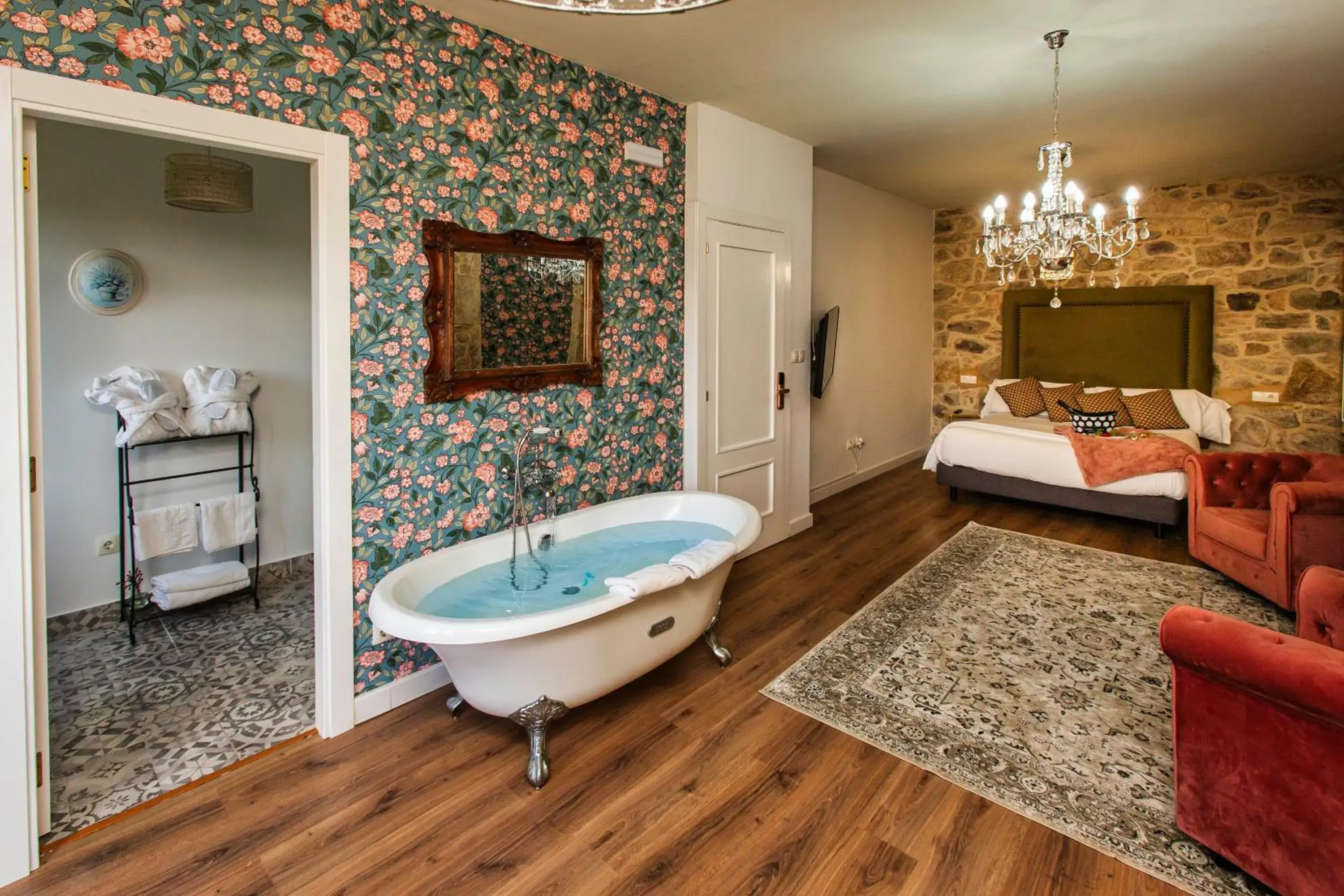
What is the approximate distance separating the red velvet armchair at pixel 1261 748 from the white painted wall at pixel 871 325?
384 cm

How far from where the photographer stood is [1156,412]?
18.8ft

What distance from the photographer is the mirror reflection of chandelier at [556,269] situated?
301 centimetres

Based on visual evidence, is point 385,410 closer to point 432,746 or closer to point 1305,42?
point 432,746

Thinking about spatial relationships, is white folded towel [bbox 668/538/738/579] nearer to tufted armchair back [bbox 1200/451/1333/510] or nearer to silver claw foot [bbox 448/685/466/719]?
silver claw foot [bbox 448/685/466/719]

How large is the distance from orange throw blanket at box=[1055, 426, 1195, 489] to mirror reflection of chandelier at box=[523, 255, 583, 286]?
3.88 meters

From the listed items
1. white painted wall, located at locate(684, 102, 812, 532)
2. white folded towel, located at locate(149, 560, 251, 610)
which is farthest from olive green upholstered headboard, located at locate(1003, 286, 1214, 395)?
white folded towel, located at locate(149, 560, 251, 610)

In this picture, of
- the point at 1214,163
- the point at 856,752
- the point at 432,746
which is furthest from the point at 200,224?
the point at 1214,163

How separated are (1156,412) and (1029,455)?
60.0 inches

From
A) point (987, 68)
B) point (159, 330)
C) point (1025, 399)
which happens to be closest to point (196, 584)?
point (159, 330)

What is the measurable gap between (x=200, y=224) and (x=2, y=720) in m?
2.61

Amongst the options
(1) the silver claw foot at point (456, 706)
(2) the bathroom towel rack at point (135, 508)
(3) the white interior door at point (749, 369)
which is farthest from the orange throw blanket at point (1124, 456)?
(2) the bathroom towel rack at point (135, 508)

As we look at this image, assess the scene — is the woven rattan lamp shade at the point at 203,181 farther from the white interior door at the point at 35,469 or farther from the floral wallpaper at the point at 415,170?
the white interior door at the point at 35,469

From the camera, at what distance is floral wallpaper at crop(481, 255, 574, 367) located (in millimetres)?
2842

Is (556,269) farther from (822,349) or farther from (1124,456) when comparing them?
(1124,456)
